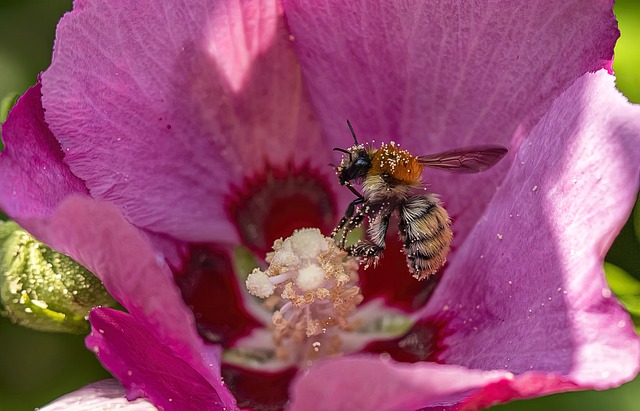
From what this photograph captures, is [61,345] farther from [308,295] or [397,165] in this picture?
[397,165]

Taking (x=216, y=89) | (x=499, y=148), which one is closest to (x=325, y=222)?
(x=216, y=89)

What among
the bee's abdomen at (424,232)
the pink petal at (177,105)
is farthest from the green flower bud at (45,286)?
the bee's abdomen at (424,232)

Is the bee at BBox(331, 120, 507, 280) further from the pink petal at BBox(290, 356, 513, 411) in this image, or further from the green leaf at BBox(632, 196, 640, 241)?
the pink petal at BBox(290, 356, 513, 411)

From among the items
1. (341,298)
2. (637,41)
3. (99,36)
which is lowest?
(341,298)

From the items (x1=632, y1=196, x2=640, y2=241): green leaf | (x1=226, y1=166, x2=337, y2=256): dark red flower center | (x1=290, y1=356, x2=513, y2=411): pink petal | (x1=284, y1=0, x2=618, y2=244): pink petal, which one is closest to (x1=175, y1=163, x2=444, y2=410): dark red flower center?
Result: (x1=226, y1=166, x2=337, y2=256): dark red flower center

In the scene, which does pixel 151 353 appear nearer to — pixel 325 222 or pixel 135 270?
pixel 135 270

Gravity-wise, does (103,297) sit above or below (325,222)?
below

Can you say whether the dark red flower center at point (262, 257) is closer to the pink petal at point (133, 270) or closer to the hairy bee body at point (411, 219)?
the hairy bee body at point (411, 219)
